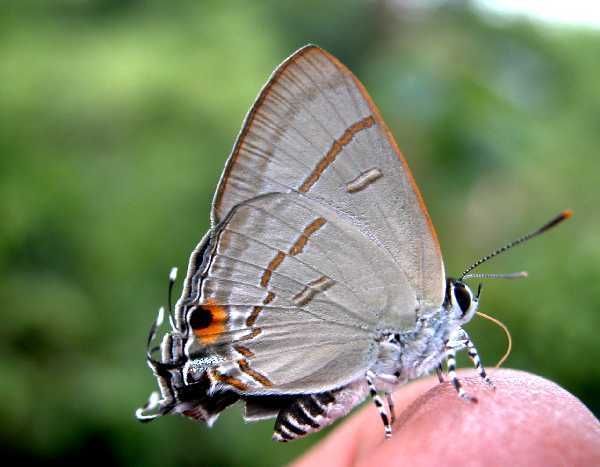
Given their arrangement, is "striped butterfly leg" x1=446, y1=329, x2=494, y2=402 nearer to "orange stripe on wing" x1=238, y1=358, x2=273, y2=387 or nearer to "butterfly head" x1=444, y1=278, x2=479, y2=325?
"butterfly head" x1=444, y1=278, x2=479, y2=325

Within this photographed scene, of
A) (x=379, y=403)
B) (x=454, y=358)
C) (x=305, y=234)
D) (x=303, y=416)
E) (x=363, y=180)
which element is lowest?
(x=303, y=416)

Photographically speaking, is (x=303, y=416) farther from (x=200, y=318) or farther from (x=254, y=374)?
(x=200, y=318)

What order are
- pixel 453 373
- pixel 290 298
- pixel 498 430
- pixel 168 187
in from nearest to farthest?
1. pixel 498 430
2. pixel 453 373
3. pixel 290 298
4. pixel 168 187

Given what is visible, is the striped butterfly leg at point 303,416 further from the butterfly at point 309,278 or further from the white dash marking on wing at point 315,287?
the white dash marking on wing at point 315,287

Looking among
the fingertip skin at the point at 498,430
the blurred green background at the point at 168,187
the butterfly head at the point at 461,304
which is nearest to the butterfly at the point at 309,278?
the butterfly head at the point at 461,304

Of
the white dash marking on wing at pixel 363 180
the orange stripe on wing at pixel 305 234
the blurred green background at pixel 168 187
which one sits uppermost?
the white dash marking on wing at pixel 363 180

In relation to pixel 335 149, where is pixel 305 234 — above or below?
below

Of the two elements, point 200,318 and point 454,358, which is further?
point 200,318

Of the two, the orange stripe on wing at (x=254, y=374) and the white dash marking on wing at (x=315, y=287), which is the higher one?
the white dash marking on wing at (x=315, y=287)

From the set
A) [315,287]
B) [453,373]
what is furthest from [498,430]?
[315,287]
